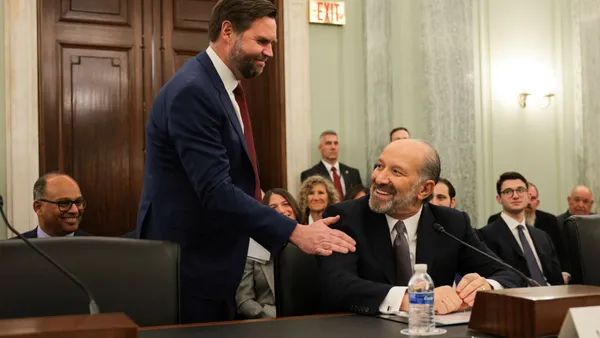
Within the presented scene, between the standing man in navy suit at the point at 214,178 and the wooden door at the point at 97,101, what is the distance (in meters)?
4.02

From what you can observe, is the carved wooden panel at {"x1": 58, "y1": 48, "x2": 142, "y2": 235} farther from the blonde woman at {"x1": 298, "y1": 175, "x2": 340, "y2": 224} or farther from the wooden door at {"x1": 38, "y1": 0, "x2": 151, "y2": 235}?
the blonde woman at {"x1": 298, "y1": 175, "x2": 340, "y2": 224}

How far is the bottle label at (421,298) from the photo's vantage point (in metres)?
1.78

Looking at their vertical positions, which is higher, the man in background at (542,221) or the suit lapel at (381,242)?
the suit lapel at (381,242)

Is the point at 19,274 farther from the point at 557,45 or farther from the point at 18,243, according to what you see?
the point at 557,45

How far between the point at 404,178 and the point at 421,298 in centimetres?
80

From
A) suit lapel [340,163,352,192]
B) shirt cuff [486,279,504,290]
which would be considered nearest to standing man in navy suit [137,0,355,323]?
shirt cuff [486,279,504,290]

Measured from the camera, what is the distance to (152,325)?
6.56 ft

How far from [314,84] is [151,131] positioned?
452cm

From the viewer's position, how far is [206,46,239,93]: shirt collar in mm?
2391

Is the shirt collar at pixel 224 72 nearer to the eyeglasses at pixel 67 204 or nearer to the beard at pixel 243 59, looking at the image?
the beard at pixel 243 59

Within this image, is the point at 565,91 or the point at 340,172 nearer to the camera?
the point at 340,172

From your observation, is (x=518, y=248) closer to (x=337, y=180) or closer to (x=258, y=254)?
(x=258, y=254)

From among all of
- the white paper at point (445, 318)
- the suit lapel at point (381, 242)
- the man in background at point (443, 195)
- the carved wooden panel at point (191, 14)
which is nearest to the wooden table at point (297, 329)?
the white paper at point (445, 318)

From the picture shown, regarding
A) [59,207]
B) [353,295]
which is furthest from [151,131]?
[59,207]
